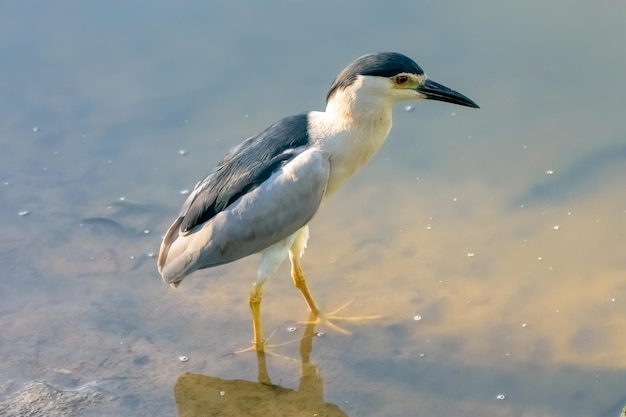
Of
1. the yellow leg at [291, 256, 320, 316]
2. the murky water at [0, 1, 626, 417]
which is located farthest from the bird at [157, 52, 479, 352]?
the murky water at [0, 1, 626, 417]

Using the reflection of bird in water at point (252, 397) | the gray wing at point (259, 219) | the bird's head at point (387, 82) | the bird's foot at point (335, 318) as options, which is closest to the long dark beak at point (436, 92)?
the bird's head at point (387, 82)

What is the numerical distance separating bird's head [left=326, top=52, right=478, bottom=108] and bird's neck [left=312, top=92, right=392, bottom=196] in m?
0.03

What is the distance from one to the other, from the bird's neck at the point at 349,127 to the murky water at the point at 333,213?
0.85 meters

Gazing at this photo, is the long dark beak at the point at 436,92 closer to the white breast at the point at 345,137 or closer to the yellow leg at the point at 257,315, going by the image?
the white breast at the point at 345,137

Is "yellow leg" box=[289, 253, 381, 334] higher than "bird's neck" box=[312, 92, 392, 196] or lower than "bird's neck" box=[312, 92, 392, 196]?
lower

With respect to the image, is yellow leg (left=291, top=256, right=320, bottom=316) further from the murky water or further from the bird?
the bird

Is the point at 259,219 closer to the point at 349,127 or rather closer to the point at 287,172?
the point at 287,172

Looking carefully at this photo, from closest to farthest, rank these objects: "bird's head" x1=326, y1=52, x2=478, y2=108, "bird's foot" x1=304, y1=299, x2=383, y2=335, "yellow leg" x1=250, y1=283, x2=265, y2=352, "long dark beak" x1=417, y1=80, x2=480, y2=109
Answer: "bird's head" x1=326, y1=52, x2=478, y2=108
"long dark beak" x1=417, y1=80, x2=480, y2=109
"yellow leg" x1=250, y1=283, x2=265, y2=352
"bird's foot" x1=304, y1=299, x2=383, y2=335

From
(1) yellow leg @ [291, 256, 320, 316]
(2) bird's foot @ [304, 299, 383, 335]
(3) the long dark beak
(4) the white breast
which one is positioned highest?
(3) the long dark beak

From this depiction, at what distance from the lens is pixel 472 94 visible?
662 centimetres

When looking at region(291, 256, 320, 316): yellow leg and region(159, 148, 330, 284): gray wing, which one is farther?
region(291, 256, 320, 316): yellow leg

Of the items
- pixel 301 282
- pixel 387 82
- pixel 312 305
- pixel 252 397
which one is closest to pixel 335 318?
pixel 312 305

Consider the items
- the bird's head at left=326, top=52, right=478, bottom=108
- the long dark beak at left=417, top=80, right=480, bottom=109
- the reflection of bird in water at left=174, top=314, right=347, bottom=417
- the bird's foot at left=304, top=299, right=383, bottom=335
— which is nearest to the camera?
the reflection of bird in water at left=174, top=314, right=347, bottom=417

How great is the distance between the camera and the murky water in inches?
193
